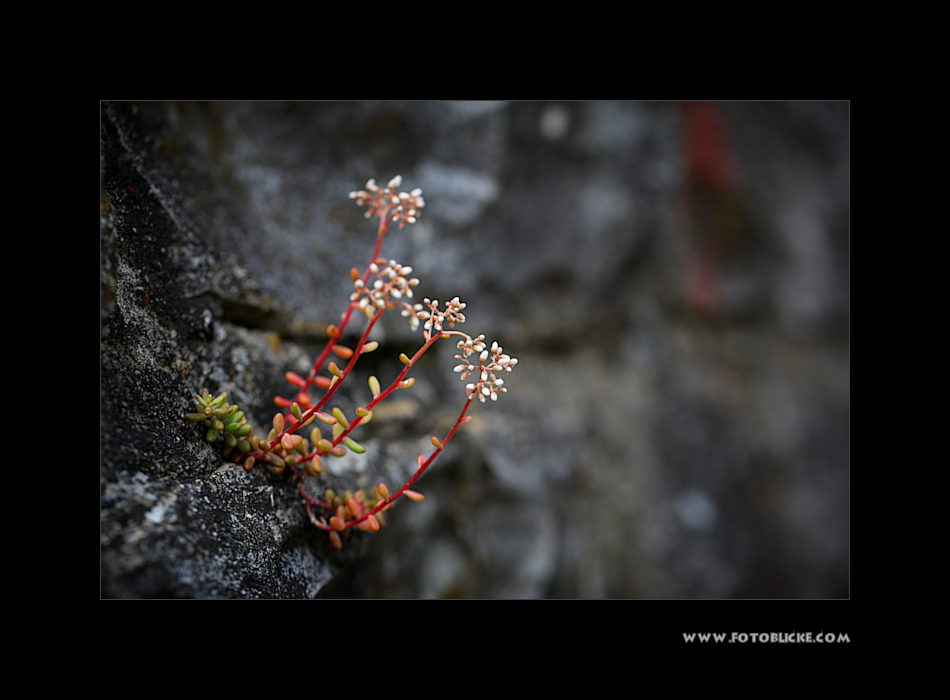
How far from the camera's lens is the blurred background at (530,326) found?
1.45m

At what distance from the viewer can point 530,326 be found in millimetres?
2588

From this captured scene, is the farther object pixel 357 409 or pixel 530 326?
pixel 530 326

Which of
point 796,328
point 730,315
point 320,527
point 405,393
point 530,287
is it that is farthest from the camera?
point 796,328

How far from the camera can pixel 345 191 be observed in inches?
86.7

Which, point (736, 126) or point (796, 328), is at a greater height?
point (736, 126)

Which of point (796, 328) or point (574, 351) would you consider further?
point (796, 328)

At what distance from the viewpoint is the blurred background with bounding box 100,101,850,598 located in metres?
1.45

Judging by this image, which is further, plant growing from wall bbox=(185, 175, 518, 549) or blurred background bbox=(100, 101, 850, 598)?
blurred background bbox=(100, 101, 850, 598)

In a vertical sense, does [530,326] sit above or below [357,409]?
above

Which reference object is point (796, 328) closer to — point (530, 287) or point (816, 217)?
point (816, 217)

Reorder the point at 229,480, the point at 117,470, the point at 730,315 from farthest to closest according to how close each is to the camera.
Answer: the point at 730,315 → the point at 229,480 → the point at 117,470

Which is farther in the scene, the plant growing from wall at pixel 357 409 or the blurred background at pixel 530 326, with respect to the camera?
the blurred background at pixel 530 326

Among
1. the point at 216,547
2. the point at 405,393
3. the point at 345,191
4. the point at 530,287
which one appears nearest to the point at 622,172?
the point at 530,287

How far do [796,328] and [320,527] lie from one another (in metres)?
3.19
